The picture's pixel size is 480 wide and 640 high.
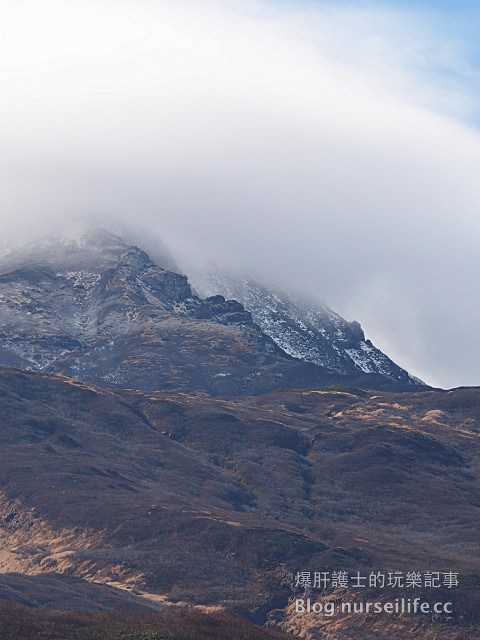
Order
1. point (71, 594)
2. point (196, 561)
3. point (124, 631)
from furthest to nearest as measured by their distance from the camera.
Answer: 1. point (196, 561)
2. point (71, 594)
3. point (124, 631)

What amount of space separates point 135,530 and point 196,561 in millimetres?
20083

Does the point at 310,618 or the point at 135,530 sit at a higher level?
the point at 135,530

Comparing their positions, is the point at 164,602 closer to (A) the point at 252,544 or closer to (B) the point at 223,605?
(B) the point at 223,605

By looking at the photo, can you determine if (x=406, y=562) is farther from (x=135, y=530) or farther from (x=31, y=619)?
(x=31, y=619)

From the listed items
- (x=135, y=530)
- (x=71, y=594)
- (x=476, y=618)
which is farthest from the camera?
(x=135, y=530)

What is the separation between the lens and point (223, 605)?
160125 mm

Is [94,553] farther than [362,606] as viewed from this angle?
Yes

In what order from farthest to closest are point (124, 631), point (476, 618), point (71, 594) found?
1. point (476, 618)
2. point (71, 594)
3. point (124, 631)

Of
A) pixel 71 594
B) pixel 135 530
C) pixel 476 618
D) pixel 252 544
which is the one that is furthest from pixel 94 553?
pixel 476 618

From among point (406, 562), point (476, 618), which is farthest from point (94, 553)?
point (476, 618)

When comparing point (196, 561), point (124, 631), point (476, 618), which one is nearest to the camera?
point (124, 631)

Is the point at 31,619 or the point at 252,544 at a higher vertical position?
the point at 252,544

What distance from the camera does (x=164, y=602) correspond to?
158 m

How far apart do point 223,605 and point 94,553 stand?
34.2 metres
